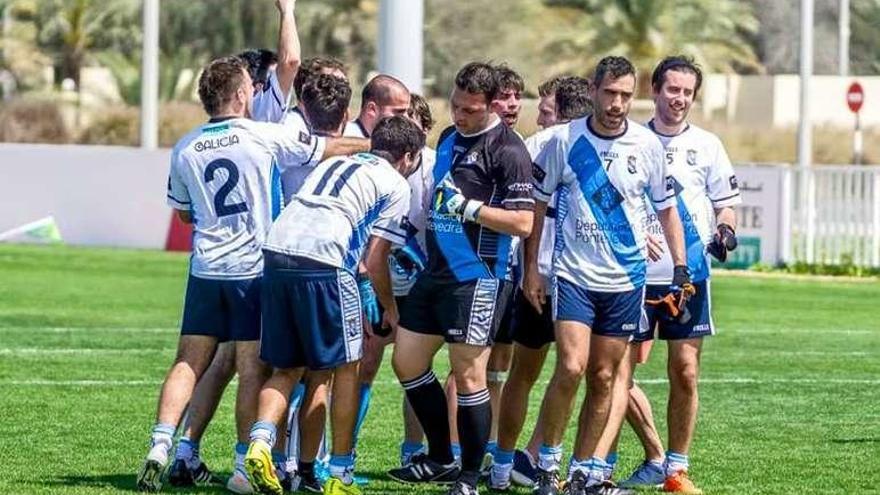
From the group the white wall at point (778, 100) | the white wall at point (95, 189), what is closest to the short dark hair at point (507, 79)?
the white wall at point (95, 189)

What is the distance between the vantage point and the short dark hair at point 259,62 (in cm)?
1060

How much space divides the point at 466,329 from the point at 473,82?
121 cm

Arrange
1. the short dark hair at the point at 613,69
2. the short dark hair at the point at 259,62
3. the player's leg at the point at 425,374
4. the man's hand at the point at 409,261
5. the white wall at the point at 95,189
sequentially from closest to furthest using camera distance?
the short dark hair at the point at 613,69, the player's leg at the point at 425,374, the short dark hair at the point at 259,62, the man's hand at the point at 409,261, the white wall at the point at 95,189

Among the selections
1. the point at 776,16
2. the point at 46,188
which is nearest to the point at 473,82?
the point at 46,188

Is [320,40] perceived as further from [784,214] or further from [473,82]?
[473,82]

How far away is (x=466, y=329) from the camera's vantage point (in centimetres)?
963

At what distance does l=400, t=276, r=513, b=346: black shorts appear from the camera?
9.64m

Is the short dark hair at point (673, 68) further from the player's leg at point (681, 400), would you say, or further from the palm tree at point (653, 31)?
the palm tree at point (653, 31)

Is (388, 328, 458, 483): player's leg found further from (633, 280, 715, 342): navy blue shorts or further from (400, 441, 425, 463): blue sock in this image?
(633, 280, 715, 342): navy blue shorts

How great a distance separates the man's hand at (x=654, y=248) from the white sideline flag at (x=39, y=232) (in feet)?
72.8

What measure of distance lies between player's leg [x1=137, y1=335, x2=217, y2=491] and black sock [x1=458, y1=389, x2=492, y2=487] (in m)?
1.38

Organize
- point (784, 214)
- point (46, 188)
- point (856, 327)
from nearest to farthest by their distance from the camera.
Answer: point (856, 327), point (784, 214), point (46, 188)

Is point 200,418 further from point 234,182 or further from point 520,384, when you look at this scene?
point 520,384

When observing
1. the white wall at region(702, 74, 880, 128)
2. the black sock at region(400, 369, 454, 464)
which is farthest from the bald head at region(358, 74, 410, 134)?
the white wall at region(702, 74, 880, 128)
